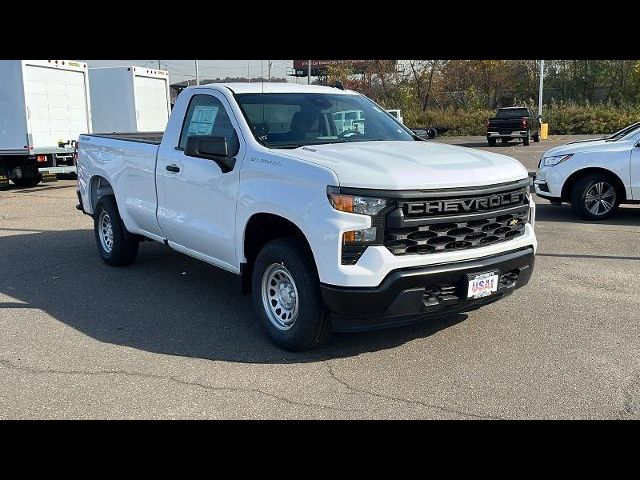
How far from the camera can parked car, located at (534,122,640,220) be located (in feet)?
32.2

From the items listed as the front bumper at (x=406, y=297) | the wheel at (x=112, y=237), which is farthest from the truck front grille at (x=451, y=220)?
the wheel at (x=112, y=237)

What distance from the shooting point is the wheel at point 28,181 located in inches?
637

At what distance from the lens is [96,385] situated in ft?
13.9

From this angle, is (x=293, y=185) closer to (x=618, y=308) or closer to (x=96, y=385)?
(x=96, y=385)

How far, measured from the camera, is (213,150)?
16.5 ft

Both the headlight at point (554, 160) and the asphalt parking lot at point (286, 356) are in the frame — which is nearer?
the asphalt parking lot at point (286, 356)

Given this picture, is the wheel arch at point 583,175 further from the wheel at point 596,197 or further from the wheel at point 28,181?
the wheel at point 28,181

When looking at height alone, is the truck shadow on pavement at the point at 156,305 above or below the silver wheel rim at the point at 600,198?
below

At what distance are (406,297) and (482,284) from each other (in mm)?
643

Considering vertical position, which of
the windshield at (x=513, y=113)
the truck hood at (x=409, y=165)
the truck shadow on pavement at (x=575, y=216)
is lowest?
the truck shadow on pavement at (x=575, y=216)

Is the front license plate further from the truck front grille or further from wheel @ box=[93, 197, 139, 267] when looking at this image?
wheel @ box=[93, 197, 139, 267]

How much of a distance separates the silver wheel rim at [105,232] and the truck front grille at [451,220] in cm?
448

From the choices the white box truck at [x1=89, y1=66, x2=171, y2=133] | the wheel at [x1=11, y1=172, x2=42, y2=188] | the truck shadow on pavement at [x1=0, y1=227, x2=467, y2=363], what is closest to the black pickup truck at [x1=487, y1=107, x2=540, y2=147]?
the white box truck at [x1=89, y1=66, x2=171, y2=133]

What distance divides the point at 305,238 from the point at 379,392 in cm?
120
